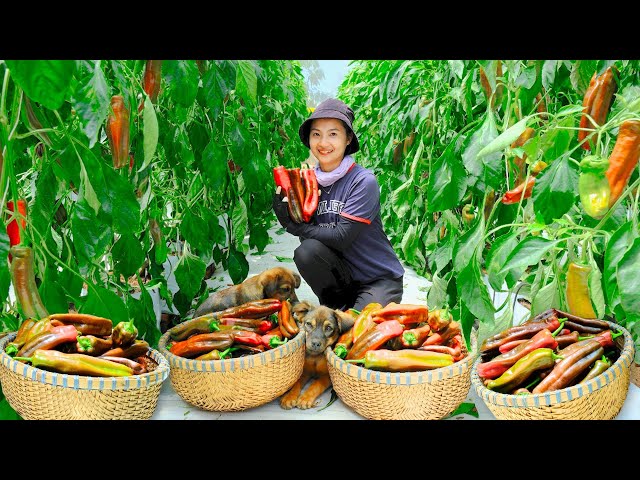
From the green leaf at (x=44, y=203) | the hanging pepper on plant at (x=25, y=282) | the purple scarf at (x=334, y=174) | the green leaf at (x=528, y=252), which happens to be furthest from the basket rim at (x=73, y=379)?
the purple scarf at (x=334, y=174)

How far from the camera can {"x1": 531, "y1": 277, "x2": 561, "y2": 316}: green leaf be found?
1.61m

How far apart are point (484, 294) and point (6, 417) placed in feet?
Result: 3.97

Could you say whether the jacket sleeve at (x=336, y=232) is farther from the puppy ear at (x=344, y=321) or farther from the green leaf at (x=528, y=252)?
the green leaf at (x=528, y=252)

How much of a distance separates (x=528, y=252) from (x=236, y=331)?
0.98 m

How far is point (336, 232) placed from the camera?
8.73 feet

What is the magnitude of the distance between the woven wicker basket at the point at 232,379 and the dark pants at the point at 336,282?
928mm

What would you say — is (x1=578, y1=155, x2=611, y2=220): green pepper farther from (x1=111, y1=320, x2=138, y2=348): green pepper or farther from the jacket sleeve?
the jacket sleeve

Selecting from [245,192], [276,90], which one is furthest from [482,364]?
[276,90]

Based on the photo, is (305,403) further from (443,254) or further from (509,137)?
(509,137)

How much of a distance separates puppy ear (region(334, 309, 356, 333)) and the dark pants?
1.91 ft

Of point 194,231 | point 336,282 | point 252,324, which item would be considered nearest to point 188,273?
Result: point 194,231

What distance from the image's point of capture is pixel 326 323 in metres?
1.96

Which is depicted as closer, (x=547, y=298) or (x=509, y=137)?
(x=509, y=137)

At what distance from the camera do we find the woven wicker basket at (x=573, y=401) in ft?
4.43
